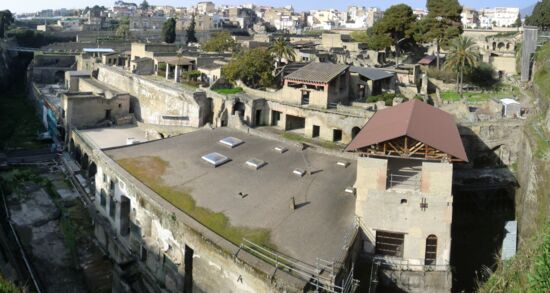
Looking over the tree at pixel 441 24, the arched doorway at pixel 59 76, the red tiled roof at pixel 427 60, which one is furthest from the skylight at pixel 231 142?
the arched doorway at pixel 59 76

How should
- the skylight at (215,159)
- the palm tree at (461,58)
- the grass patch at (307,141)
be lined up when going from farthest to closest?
the palm tree at (461,58) → the grass patch at (307,141) → the skylight at (215,159)

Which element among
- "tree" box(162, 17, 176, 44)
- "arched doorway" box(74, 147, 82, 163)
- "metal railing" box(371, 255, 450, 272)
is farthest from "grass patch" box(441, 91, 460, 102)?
"tree" box(162, 17, 176, 44)

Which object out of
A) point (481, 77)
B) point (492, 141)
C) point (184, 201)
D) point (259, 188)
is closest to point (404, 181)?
point (259, 188)

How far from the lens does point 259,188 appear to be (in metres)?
23.2

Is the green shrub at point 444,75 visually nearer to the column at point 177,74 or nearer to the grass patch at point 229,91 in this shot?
the grass patch at point 229,91

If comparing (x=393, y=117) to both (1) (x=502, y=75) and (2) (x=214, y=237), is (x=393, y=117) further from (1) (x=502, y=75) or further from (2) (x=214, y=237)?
(1) (x=502, y=75)

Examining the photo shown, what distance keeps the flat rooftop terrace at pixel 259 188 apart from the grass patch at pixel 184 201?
4 centimetres

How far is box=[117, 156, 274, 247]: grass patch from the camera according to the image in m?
19.1

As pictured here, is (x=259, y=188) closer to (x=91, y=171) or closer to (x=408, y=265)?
(x=408, y=265)

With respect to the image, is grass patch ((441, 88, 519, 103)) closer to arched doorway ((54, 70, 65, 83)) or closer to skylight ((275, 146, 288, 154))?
skylight ((275, 146, 288, 154))

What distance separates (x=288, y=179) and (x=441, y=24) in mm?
36588

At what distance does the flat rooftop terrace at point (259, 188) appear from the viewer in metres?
19.1

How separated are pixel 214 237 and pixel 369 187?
249 inches

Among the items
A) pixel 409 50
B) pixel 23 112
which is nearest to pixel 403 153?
pixel 409 50
